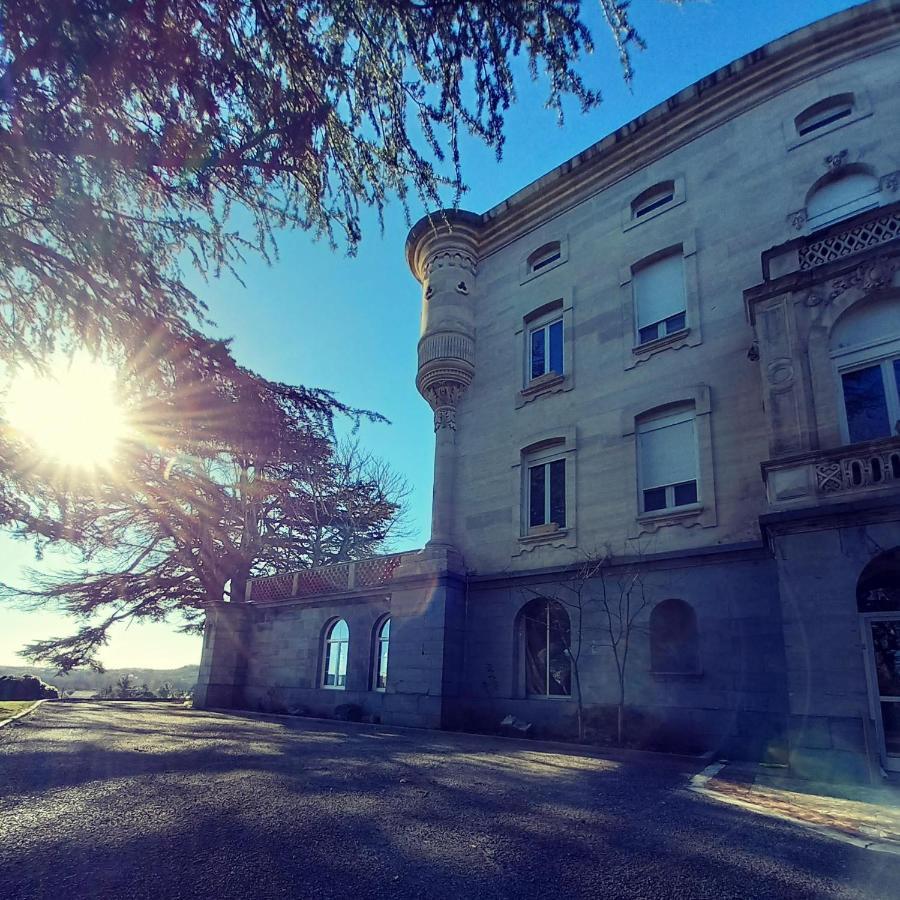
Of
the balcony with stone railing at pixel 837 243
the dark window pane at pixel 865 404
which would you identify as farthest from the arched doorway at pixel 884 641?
the balcony with stone railing at pixel 837 243

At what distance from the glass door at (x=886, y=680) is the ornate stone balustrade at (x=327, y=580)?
34.8ft

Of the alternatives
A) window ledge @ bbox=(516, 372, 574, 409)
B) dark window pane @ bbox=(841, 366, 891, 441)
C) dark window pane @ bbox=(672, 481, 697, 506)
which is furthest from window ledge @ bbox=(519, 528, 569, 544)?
dark window pane @ bbox=(841, 366, 891, 441)

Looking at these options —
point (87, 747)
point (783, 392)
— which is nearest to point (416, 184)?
point (783, 392)

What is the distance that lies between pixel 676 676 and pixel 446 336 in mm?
10444

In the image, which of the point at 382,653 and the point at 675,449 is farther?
the point at 382,653

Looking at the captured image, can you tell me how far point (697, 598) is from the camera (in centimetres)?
1188

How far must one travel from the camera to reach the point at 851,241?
10422 mm

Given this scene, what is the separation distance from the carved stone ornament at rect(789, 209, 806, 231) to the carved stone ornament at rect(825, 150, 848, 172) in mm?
958

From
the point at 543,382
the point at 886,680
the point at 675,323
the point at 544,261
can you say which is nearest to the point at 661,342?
the point at 675,323

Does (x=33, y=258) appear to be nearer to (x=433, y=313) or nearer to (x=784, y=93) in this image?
(x=433, y=313)

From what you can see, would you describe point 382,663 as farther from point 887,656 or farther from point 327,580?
point 887,656

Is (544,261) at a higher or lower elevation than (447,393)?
higher

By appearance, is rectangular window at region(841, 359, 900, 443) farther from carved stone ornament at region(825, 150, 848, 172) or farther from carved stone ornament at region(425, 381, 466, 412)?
carved stone ornament at region(425, 381, 466, 412)

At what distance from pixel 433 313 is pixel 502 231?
3225mm
